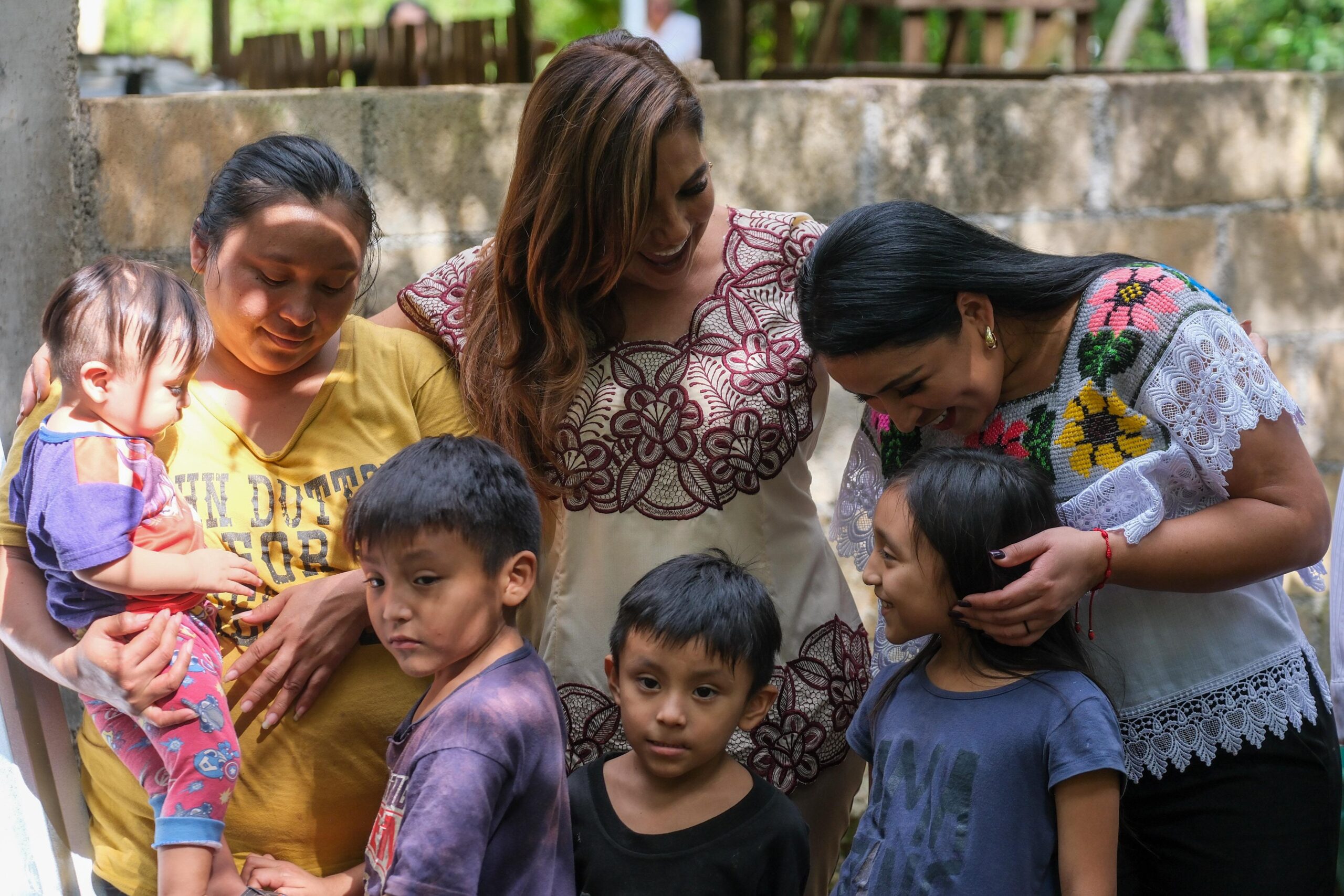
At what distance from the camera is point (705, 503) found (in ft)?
8.02

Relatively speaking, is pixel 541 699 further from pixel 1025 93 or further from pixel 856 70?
pixel 856 70

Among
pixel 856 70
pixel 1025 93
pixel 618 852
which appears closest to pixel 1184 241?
pixel 1025 93

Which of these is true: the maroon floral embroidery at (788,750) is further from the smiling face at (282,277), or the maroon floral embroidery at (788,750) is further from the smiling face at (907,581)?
the smiling face at (282,277)

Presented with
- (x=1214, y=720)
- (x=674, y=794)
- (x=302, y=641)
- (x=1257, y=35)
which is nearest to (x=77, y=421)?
(x=302, y=641)

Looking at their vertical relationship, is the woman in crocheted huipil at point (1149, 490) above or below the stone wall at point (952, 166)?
below

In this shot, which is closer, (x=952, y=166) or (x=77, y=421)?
(x=77, y=421)

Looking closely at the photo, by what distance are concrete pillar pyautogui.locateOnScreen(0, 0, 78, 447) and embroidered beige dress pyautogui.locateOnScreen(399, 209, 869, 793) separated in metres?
1.55

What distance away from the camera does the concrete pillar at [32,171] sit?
317cm

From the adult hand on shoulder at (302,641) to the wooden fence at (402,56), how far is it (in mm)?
3185

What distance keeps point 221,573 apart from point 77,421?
38 centimetres

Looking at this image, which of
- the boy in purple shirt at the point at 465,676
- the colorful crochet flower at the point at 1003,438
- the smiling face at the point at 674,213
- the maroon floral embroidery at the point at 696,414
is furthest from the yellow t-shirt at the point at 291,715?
the colorful crochet flower at the point at 1003,438

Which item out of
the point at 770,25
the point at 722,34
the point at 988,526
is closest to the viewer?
the point at 988,526

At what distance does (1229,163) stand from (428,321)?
3095mm

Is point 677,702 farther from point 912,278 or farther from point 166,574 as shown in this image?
point 166,574
